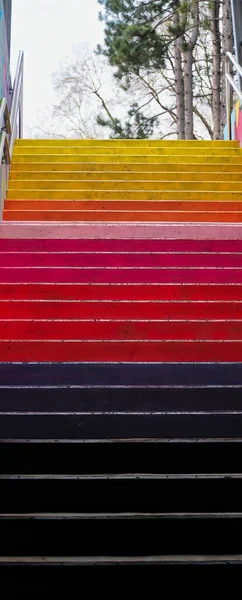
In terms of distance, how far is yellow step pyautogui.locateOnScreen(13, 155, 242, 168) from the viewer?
23.1 feet

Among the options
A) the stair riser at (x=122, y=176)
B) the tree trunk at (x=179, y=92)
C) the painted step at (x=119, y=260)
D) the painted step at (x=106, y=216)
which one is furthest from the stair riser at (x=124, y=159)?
A: the tree trunk at (x=179, y=92)

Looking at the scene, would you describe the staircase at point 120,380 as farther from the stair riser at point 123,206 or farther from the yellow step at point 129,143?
the yellow step at point 129,143

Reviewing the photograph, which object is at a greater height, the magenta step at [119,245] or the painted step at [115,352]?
the magenta step at [119,245]

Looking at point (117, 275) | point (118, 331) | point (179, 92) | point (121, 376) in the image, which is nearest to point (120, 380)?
point (121, 376)

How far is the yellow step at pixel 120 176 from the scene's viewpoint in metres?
6.65

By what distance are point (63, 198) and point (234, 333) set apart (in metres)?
2.89

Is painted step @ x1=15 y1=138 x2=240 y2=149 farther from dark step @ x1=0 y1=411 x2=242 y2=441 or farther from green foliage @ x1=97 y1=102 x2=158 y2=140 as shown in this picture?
green foliage @ x1=97 y1=102 x2=158 y2=140

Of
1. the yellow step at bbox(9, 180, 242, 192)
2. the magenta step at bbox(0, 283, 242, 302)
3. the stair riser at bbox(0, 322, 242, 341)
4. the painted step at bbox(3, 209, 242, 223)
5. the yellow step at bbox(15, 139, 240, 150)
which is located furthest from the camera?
the yellow step at bbox(15, 139, 240, 150)

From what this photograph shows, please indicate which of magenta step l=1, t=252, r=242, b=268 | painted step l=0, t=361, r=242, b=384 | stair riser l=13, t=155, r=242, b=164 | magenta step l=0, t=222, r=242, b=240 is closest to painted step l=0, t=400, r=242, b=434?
painted step l=0, t=361, r=242, b=384

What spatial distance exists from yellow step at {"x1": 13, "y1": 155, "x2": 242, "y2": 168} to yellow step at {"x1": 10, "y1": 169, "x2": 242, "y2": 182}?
1.09 feet

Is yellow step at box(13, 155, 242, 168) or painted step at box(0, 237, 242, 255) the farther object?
yellow step at box(13, 155, 242, 168)
